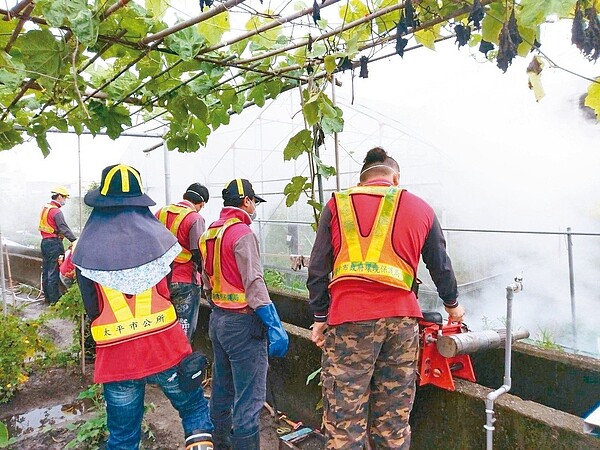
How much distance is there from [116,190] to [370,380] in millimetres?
1692

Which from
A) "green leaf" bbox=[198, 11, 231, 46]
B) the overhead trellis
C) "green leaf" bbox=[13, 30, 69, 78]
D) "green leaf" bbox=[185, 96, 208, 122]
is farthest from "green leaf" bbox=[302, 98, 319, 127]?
"green leaf" bbox=[13, 30, 69, 78]

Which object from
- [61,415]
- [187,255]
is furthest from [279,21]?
[61,415]

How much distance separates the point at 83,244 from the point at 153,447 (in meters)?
1.83

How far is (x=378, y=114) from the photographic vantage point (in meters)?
9.31

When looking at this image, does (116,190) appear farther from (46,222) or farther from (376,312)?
(46,222)

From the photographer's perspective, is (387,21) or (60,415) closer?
(387,21)

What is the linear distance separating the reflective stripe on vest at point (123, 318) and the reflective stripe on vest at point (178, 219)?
163cm

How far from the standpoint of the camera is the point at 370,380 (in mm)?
2297

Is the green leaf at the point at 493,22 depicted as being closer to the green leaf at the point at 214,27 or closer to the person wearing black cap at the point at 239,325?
the green leaf at the point at 214,27

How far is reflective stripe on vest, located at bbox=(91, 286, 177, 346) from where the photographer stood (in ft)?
7.45

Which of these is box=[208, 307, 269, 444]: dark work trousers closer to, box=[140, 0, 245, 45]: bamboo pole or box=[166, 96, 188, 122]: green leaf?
box=[166, 96, 188, 122]: green leaf

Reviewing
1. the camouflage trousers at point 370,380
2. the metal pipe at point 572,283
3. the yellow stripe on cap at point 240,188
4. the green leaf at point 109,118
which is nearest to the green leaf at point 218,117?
the green leaf at point 109,118

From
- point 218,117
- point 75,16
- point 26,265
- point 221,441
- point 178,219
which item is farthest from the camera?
point 26,265

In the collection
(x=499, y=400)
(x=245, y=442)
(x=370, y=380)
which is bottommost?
(x=245, y=442)
